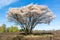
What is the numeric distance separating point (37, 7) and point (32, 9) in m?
1.35

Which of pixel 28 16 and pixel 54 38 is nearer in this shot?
pixel 54 38

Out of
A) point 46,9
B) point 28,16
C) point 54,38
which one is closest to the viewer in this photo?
point 54,38

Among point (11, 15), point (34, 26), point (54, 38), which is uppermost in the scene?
point (11, 15)

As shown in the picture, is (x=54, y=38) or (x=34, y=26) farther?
(x=34, y=26)

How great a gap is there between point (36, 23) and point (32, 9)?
133 inches

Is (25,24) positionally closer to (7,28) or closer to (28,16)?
(28,16)

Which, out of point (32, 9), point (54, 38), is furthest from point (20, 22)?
point (54, 38)

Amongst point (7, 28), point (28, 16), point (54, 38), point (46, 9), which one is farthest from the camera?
point (7, 28)

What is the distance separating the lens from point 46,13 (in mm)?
42000

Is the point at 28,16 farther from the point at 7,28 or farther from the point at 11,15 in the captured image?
the point at 7,28

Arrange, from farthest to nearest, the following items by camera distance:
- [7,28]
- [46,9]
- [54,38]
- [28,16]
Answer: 1. [7,28]
2. [46,9]
3. [28,16]
4. [54,38]

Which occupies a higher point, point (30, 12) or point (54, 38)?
point (30, 12)

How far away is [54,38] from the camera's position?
26984 millimetres

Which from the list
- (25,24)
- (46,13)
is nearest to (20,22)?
(25,24)
